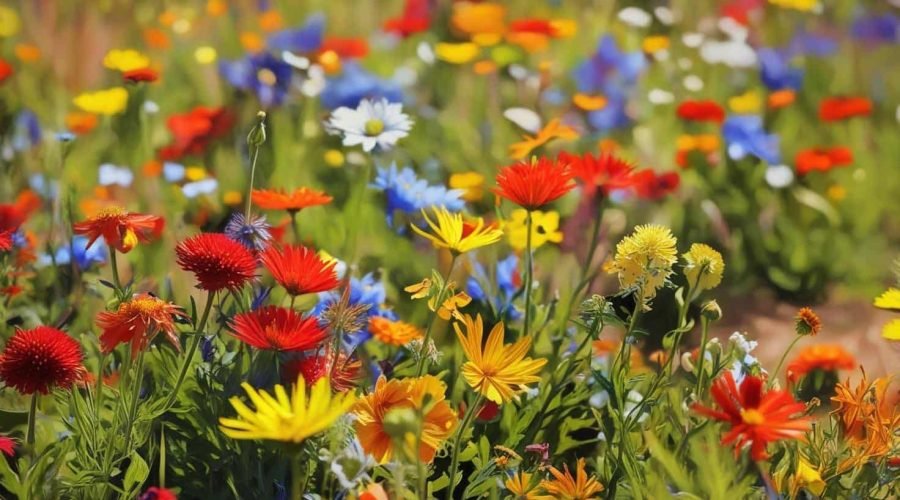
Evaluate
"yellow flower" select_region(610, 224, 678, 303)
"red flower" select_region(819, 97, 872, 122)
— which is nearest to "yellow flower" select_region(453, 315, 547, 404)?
"yellow flower" select_region(610, 224, 678, 303)

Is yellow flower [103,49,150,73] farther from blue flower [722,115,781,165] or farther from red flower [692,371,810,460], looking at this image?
red flower [692,371,810,460]

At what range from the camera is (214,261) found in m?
0.86

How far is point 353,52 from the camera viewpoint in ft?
7.45

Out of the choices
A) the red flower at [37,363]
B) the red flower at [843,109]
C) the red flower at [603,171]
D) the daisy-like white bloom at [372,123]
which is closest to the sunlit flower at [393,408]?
the red flower at [37,363]

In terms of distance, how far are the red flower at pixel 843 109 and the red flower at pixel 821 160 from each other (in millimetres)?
152

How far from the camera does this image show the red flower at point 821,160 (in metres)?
2.01

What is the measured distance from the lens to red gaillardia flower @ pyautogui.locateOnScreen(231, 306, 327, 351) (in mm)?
860

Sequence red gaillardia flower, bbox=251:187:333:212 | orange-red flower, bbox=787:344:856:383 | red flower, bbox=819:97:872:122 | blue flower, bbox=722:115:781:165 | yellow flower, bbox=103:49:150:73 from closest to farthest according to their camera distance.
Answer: red gaillardia flower, bbox=251:187:333:212 < orange-red flower, bbox=787:344:856:383 < yellow flower, bbox=103:49:150:73 < blue flower, bbox=722:115:781:165 < red flower, bbox=819:97:872:122

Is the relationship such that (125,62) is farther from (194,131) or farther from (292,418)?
(292,418)

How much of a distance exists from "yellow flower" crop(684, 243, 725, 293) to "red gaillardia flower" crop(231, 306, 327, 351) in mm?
314

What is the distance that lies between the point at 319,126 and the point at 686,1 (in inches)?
43.7

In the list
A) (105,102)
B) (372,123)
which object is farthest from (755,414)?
(105,102)

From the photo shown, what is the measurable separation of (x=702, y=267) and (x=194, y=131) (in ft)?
4.19

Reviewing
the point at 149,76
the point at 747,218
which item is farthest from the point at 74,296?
the point at 747,218
